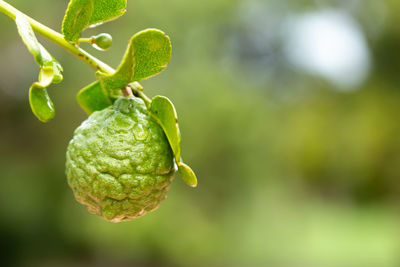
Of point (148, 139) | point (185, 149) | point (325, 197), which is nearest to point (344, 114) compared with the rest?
point (325, 197)

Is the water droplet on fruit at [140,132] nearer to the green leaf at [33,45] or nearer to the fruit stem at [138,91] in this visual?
the fruit stem at [138,91]

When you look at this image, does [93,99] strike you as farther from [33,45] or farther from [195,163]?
[195,163]

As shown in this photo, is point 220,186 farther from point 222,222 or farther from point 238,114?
point 238,114

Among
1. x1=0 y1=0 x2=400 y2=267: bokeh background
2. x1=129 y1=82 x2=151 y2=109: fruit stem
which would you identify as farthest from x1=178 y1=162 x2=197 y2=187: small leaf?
x1=0 y1=0 x2=400 y2=267: bokeh background

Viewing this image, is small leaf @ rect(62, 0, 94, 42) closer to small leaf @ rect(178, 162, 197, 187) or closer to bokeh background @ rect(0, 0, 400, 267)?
small leaf @ rect(178, 162, 197, 187)

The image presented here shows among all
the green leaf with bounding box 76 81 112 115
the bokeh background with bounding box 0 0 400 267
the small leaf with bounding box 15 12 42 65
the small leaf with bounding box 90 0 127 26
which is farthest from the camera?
the bokeh background with bounding box 0 0 400 267

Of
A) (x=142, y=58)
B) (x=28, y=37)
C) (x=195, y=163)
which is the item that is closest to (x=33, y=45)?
(x=28, y=37)

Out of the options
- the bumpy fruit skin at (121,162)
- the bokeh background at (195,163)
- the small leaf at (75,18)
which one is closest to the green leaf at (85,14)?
the small leaf at (75,18)
